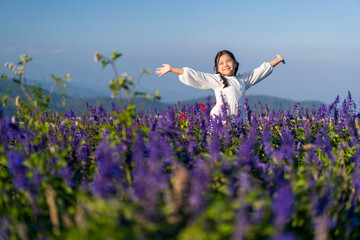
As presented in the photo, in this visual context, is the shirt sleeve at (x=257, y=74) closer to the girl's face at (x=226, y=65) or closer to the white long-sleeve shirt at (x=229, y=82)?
the white long-sleeve shirt at (x=229, y=82)

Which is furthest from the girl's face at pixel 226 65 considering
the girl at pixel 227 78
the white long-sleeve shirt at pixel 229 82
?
the white long-sleeve shirt at pixel 229 82

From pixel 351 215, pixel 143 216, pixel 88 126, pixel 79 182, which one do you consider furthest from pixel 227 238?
pixel 88 126

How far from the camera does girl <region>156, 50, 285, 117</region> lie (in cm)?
572

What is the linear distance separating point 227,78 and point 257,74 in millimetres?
641

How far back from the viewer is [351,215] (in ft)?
7.75

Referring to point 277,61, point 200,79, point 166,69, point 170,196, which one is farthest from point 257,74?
point 170,196

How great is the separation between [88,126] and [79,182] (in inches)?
108

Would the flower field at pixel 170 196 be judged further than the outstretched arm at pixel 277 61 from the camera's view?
No

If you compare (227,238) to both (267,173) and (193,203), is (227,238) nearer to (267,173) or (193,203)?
(193,203)

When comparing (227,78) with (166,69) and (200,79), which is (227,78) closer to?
(200,79)

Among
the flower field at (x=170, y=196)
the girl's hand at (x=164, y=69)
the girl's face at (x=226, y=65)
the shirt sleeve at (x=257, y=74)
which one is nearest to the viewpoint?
the flower field at (x=170, y=196)

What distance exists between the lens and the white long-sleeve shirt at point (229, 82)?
5715 millimetres

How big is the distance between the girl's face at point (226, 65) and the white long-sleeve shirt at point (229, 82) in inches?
4.3

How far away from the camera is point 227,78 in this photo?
239 inches
